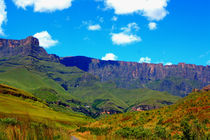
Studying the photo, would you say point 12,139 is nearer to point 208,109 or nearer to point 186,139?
point 186,139

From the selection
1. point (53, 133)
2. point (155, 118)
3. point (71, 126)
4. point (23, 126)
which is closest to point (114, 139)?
point (53, 133)

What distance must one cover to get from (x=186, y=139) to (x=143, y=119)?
48127mm

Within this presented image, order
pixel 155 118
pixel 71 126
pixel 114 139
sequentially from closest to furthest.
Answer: pixel 114 139 < pixel 155 118 < pixel 71 126

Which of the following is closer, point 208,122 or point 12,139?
point 12,139

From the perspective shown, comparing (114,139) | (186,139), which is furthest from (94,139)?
(186,139)

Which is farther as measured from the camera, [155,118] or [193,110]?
[155,118]

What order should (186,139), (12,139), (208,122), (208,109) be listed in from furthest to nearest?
1. (208,109)
2. (208,122)
3. (186,139)
4. (12,139)

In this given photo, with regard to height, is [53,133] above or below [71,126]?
above

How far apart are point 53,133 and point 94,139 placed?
6.12 feet

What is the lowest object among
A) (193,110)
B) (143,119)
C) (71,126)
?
(71,126)

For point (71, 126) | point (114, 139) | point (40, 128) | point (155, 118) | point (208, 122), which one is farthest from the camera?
point (71, 126)

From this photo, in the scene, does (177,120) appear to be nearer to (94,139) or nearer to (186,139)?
(186,139)

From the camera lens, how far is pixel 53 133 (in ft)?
16.1

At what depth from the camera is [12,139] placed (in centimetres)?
442
